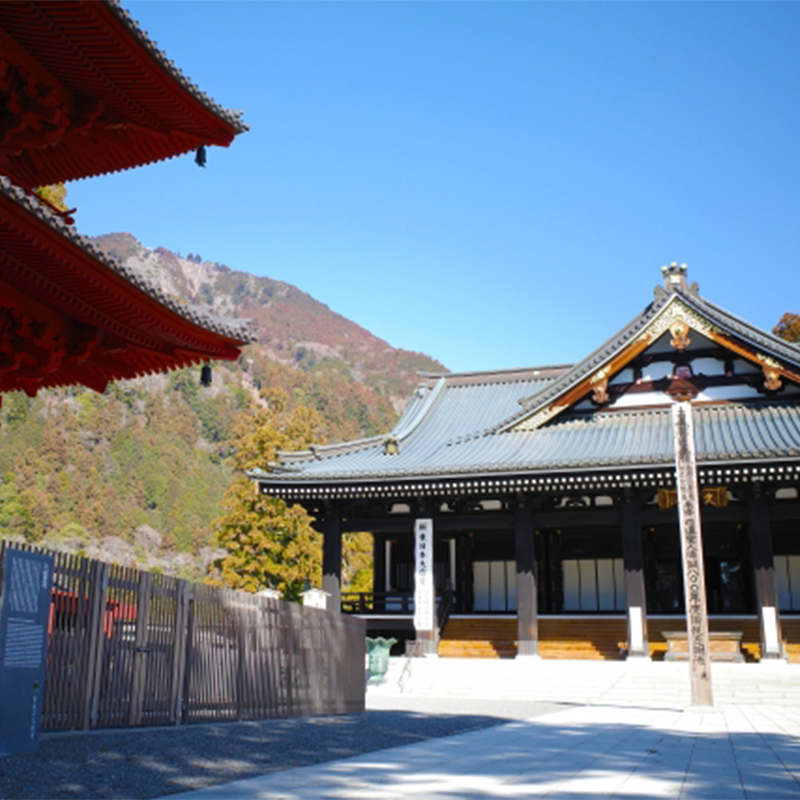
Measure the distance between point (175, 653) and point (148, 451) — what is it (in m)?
87.4

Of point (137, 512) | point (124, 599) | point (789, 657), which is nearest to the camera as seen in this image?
point (124, 599)

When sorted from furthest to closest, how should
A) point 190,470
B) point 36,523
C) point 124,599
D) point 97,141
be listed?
point 190,470
point 36,523
point 97,141
point 124,599

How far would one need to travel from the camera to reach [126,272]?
8773 mm

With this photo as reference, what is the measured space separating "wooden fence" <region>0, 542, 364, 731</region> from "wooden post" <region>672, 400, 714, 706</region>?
18.8 feet

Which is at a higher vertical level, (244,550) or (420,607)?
(244,550)

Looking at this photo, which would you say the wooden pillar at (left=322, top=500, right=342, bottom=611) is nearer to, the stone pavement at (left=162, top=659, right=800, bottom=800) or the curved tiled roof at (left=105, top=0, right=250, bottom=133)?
the stone pavement at (left=162, top=659, right=800, bottom=800)

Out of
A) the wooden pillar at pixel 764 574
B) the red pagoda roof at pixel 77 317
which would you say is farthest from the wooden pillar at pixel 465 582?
the red pagoda roof at pixel 77 317

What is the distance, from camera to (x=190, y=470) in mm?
94250

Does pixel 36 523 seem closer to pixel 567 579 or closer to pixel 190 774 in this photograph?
pixel 567 579

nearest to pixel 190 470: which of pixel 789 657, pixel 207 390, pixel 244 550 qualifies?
pixel 207 390

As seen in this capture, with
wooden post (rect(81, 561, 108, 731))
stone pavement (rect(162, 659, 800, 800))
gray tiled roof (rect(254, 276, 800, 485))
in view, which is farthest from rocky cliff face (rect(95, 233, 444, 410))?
wooden post (rect(81, 561, 108, 731))

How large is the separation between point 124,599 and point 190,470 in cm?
8758

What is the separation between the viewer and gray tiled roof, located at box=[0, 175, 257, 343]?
23.7 feet

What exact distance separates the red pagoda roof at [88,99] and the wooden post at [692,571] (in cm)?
936
